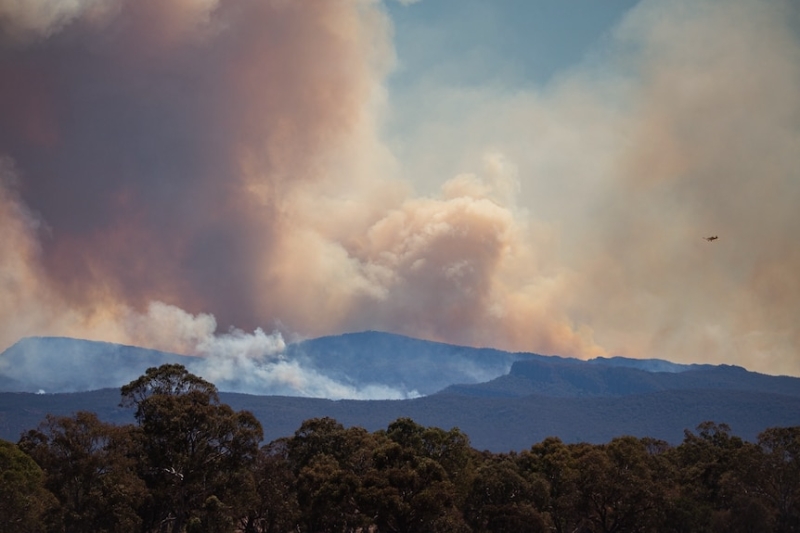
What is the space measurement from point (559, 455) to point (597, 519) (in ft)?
48.9

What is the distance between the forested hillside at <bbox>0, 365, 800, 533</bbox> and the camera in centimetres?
9338

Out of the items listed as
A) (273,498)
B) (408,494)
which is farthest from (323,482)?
(408,494)

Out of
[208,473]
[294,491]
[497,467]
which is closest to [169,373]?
[208,473]

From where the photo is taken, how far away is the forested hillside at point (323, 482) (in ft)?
306

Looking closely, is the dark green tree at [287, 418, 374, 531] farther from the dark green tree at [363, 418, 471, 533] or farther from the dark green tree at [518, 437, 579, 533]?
the dark green tree at [518, 437, 579, 533]

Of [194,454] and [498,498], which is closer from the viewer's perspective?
[194,454]

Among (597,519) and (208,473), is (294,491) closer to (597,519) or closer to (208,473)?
(208,473)

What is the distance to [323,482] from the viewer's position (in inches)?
3979

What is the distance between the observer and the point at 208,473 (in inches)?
3836

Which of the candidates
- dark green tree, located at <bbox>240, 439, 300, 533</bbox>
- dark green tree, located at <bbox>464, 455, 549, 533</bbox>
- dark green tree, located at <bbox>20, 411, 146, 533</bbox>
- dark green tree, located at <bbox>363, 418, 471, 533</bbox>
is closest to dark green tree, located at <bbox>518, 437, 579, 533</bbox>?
dark green tree, located at <bbox>464, 455, 549, 533</bbox>

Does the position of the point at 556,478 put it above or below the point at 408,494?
above

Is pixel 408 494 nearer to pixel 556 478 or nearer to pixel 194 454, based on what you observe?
pixel 194 454

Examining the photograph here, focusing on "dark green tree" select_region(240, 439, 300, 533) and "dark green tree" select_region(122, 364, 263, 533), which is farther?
"dark green tree" select_region(240, 439, 300, 533)

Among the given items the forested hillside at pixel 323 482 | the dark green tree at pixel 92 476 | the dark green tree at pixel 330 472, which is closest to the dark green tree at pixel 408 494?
the forested hillside at pixel 323 482
